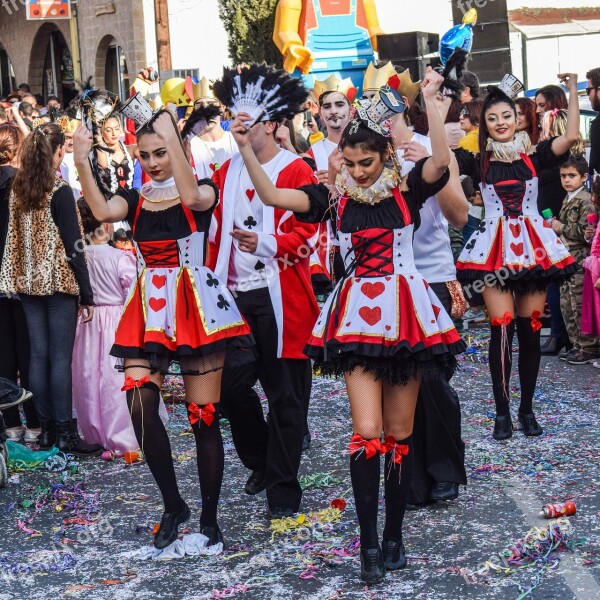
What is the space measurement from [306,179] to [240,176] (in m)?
0.31

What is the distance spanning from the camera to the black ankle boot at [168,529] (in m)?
4.91

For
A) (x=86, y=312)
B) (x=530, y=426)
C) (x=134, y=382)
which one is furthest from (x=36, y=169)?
(x=530, y=426)

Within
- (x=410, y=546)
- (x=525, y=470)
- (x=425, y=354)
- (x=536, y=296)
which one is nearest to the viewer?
(x=425, y=354)

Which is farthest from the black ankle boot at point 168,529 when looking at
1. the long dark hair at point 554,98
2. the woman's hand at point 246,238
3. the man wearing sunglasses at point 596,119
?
the man wearing sunglasses at point 596,119

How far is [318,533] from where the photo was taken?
508 cm

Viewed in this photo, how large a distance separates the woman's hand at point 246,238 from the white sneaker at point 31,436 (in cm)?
272

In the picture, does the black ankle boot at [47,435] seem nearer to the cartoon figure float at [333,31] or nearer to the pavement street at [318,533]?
the pavement street at [318,533]

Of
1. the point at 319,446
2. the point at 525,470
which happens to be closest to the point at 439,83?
the point at 525,470

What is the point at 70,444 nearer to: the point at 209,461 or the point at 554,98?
the point at 209,461

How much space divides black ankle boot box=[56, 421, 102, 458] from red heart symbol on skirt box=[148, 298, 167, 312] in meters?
2.13

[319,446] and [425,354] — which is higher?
[425,354]

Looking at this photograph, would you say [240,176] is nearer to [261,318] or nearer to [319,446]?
[261,318]

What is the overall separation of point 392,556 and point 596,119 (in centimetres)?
634

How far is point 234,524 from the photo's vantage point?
5.31 meters
